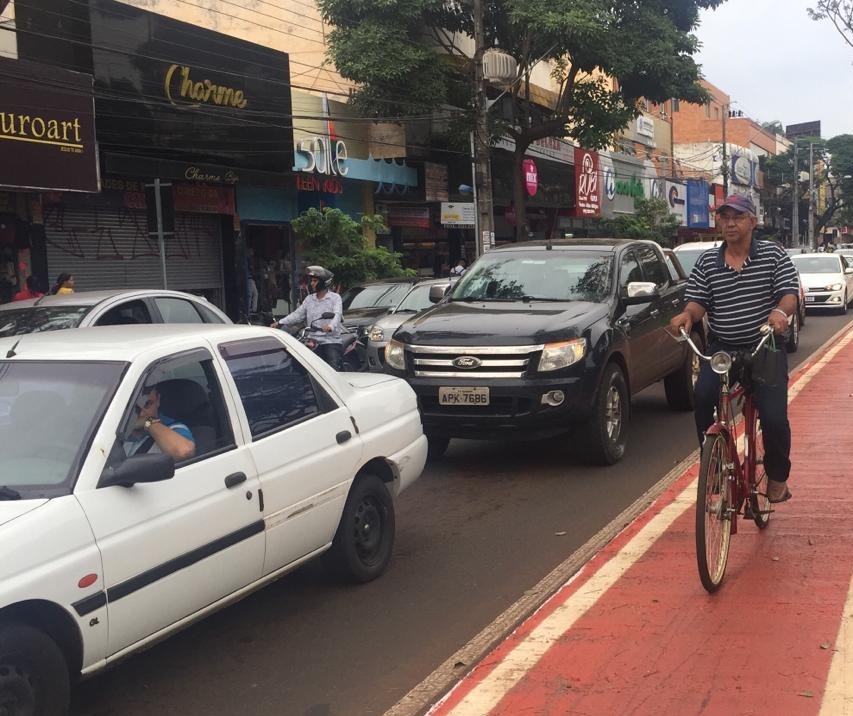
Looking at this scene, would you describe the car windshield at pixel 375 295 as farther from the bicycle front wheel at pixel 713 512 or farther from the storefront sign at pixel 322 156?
the bicycle front wheel at pixel 713 512

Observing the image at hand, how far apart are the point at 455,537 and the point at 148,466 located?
2983 millimetres

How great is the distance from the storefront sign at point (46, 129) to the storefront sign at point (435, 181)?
41.4 ft

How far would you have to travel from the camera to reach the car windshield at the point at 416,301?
14.1m

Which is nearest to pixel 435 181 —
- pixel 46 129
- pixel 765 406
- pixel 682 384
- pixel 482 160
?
pixel 482 160

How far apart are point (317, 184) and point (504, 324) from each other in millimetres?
15134

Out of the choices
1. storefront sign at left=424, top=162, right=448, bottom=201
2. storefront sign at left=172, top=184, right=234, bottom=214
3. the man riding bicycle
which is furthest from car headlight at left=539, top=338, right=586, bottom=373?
storefront sign at left=424, top=162, right=448, bottom=201

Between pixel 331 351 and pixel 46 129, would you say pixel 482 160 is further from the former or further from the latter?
pixel 331 351

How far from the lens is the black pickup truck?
761 cm

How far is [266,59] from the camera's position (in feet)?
64.2

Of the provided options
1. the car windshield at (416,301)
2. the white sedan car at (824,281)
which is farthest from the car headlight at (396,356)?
the white sedan car at (824,281)

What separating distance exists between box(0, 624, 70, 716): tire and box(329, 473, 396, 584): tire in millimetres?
1952

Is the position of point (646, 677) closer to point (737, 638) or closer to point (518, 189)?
point (737, 638)

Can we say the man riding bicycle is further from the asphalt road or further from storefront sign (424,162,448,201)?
storefront sign (424,162,448,201)

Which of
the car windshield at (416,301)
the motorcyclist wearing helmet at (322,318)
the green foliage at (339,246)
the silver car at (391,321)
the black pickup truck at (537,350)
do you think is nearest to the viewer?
the black pickup truck at (537,350)
